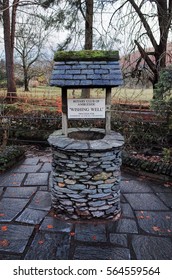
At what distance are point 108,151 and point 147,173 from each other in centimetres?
Answer: 194

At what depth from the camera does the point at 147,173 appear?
4.62 metres

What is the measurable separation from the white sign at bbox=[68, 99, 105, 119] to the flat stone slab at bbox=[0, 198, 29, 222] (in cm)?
148

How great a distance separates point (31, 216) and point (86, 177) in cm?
94

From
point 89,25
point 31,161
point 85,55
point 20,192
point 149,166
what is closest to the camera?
point 85,55

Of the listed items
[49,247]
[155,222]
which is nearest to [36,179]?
[49,247]

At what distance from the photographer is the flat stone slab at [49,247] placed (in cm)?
246

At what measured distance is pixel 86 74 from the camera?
9.91 ft

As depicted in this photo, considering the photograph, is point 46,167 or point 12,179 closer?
point 12,179

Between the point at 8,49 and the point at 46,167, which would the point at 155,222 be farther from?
the point at 8,49

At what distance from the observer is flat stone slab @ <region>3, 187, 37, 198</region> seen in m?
3.80

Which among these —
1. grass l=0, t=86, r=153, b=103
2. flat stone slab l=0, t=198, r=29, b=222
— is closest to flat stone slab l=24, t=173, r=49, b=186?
flat stone slab l=0, t=198, r=29, b=222

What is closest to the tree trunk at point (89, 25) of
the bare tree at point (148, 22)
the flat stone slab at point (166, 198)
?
the bare tree at point (148, 22)

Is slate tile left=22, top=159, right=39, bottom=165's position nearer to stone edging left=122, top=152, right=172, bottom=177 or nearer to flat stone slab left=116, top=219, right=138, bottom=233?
stone edging left=122, top=152, right=172, bottom=177

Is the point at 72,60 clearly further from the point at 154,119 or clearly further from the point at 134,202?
the point at 154,119
